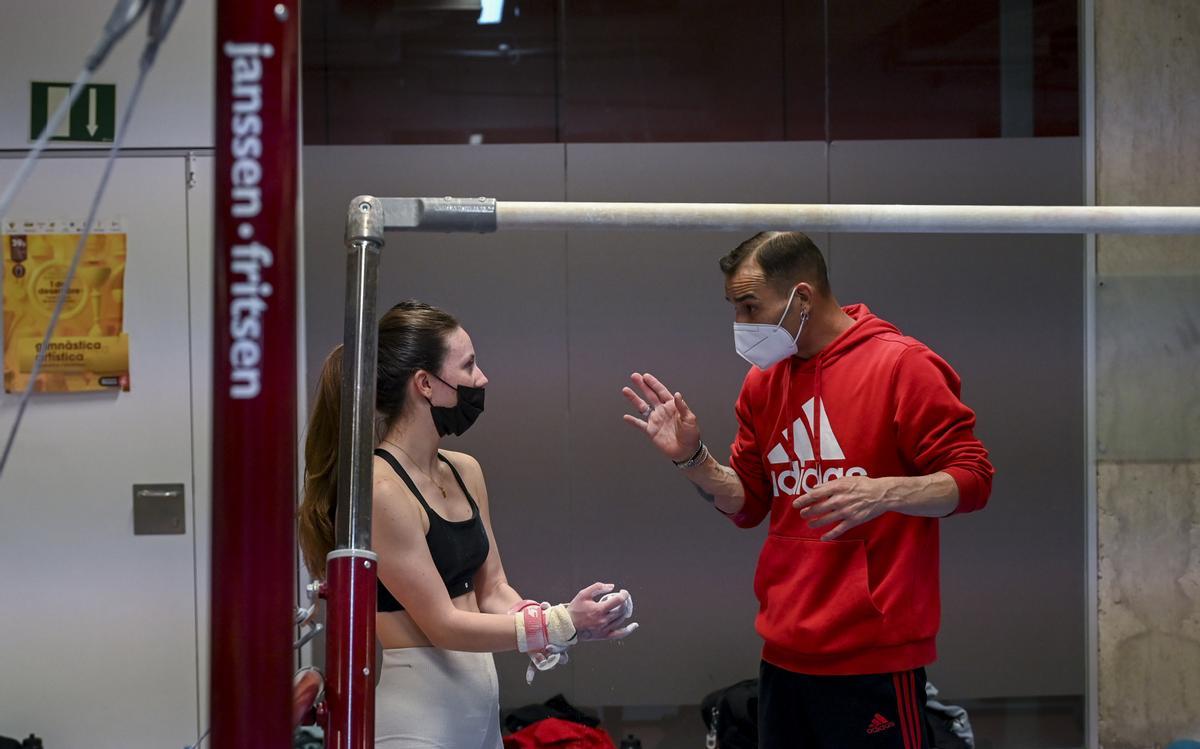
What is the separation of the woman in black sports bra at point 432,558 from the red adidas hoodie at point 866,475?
0.44m

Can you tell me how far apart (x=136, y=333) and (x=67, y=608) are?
937mm

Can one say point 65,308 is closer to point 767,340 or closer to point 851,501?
point 767,340

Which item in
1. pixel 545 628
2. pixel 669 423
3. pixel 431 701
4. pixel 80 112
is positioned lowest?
pixel 431 701

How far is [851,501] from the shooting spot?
2.04 metres

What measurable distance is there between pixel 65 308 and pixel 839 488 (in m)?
2.76

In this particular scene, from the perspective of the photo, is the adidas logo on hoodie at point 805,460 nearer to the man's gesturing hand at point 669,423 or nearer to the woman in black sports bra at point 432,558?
the man's gesturing hand at point 669,423

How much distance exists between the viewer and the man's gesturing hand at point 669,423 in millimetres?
2336

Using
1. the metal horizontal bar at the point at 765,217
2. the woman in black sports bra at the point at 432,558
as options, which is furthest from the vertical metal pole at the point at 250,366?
the woman in black sports bra at the point at 432,558

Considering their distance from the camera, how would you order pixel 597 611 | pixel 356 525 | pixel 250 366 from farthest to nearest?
pixel 597 611 < pixel 356 525 < pixel 250 366

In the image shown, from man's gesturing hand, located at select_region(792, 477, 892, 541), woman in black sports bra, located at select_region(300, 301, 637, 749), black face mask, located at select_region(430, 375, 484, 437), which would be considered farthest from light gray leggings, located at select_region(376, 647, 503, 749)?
man's gesturing hand, located at select_region(792, 477, 892, 541)

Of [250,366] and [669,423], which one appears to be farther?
[669,423]

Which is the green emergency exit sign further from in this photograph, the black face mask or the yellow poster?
the black face mask

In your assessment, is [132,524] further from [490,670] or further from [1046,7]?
[1046,7]

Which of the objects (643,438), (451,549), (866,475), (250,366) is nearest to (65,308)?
(643,438)
